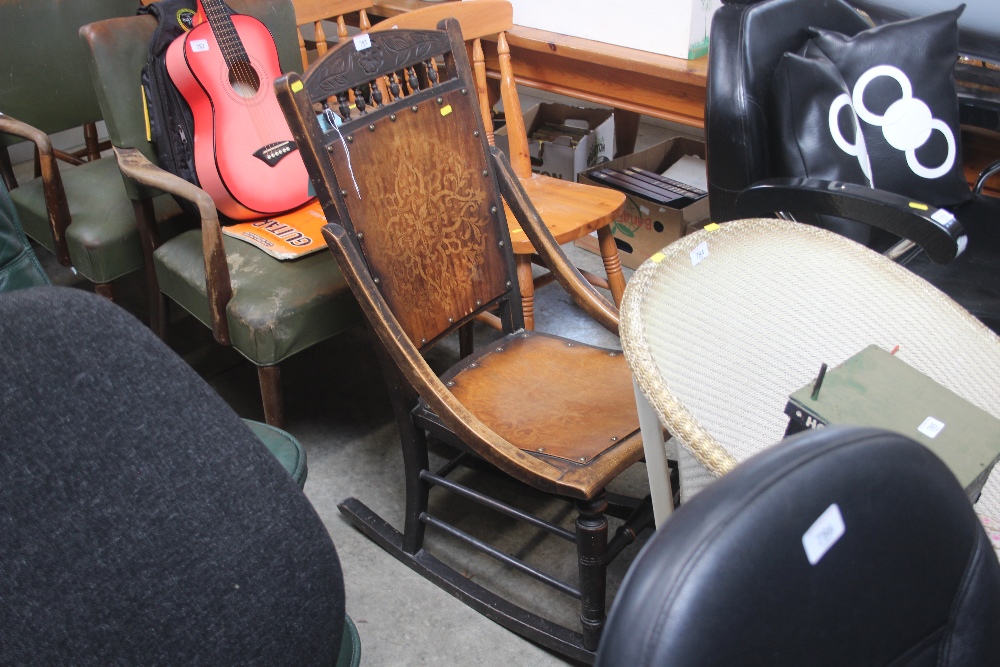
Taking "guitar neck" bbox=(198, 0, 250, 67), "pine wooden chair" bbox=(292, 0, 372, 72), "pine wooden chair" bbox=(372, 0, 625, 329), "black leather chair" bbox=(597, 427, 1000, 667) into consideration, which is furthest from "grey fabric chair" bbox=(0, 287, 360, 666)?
"pine wooden chair" bbox=(292, 0, 372, 72)

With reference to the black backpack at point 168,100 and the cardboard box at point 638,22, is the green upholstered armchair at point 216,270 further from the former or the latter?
the cardboard box at point 638,22

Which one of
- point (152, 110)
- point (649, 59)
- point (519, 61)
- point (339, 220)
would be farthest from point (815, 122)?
point (152, 110)

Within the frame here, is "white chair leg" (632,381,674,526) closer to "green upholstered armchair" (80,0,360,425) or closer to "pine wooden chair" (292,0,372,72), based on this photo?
"green upholstered armchair" (80,0,360,425)

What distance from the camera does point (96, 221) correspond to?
6.72ft

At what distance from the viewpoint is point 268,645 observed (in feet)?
2.39

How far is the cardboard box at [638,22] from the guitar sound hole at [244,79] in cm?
99

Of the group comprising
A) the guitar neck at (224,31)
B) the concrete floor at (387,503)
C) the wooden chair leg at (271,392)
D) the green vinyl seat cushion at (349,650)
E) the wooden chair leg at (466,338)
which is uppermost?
the guitar neck at (224,31)

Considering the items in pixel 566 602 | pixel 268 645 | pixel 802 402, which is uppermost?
pixel 802 402

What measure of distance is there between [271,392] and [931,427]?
4.39ft

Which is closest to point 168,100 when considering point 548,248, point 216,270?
point 216,270

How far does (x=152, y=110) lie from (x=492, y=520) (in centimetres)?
115

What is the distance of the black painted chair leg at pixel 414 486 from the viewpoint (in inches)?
62.9

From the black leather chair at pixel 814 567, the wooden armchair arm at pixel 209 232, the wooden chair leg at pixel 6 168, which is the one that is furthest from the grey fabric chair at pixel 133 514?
the wooden chair leg at pixel 6 168

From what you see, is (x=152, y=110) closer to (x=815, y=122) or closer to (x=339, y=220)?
(x=339, y=220)
